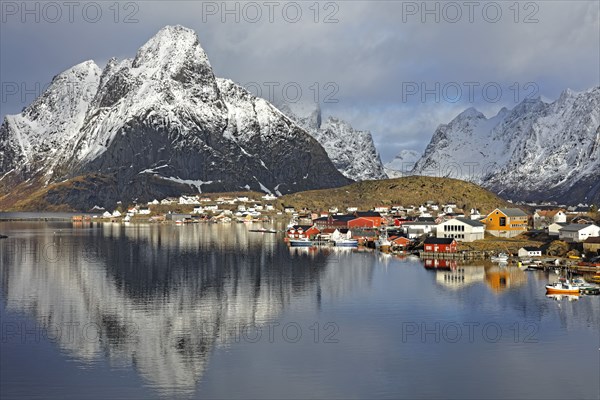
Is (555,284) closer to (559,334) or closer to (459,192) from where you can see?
(559,334)

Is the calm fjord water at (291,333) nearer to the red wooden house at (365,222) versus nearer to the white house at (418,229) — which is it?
the white house at (418,229)

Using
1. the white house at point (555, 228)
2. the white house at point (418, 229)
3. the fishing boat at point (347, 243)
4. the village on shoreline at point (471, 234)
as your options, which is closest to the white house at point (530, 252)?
the village on shoreline at point (471, 234)

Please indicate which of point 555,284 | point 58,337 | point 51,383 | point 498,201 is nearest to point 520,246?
point 555,284

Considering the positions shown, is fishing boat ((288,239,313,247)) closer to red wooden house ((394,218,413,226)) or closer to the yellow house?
the yellow house

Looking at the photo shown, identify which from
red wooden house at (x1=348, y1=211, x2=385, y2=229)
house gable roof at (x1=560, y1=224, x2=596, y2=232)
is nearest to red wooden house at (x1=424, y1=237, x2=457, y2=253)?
house gable roof at (x1=560, y1=224, x2=596, y2=232)

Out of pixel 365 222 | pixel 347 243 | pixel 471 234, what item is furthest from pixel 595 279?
pixel 365 222
